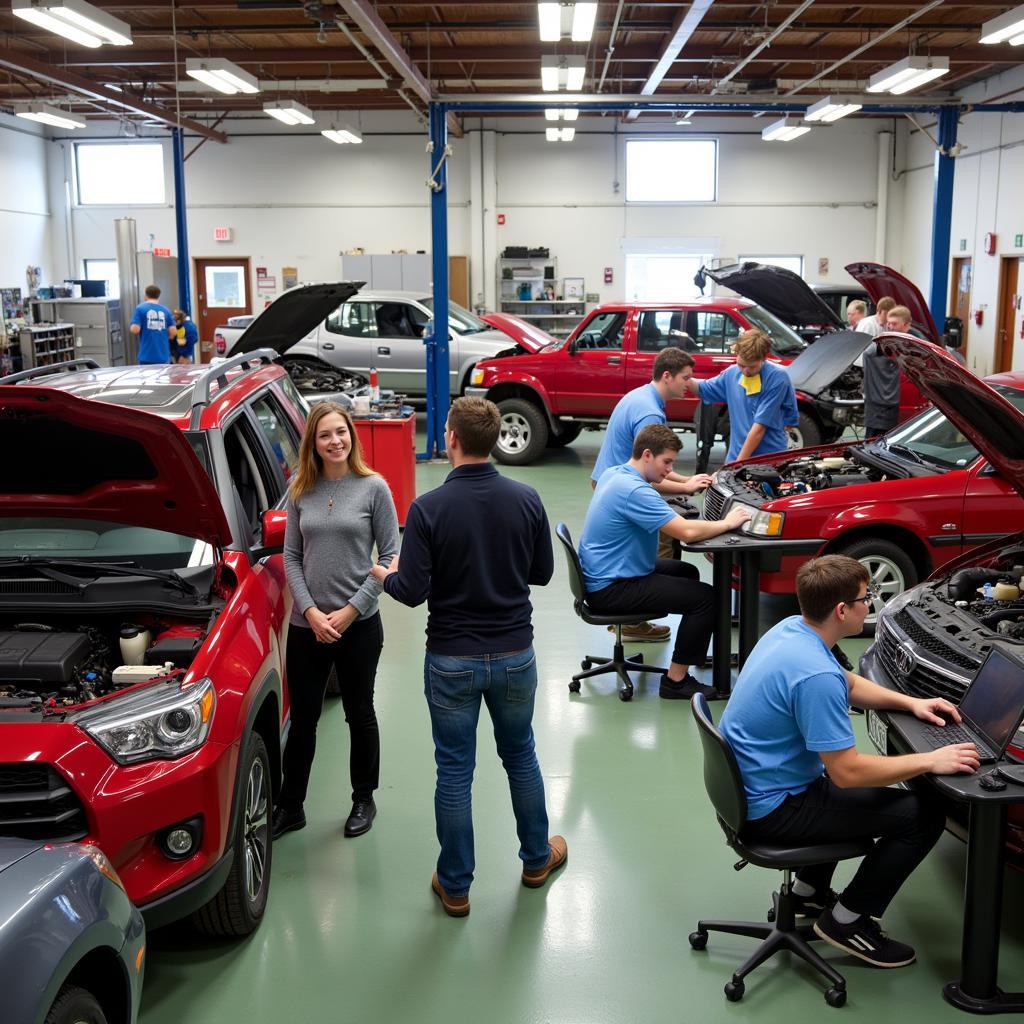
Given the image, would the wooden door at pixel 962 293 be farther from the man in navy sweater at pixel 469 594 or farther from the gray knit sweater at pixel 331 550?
the man in navy sweater at pixel 469 594

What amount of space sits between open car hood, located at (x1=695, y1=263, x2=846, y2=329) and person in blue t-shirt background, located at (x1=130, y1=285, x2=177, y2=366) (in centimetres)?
815

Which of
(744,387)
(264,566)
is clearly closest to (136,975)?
(264,566)

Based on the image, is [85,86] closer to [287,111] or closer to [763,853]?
[287,111]

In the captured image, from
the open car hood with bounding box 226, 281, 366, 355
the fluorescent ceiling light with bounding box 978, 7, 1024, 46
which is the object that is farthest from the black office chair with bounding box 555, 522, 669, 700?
the fluorescent ceiling light with bounding box 978, 7, 1024, 46

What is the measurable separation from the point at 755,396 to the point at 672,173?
15563mm

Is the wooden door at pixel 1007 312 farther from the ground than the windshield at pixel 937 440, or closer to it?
farther from the ground

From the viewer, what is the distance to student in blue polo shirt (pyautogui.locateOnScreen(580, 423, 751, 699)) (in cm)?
522

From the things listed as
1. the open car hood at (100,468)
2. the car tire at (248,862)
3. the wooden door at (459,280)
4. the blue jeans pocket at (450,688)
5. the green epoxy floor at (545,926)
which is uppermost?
the wooden door at (459,280)

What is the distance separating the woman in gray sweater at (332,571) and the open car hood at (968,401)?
6.62 feet

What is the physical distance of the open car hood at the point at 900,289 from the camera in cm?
924

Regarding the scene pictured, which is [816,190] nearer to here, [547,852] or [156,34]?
[156,34]

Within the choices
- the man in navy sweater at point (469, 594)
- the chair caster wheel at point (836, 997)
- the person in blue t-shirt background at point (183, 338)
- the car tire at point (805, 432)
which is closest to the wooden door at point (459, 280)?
the person in blue t-shirt background at point (183, 338)

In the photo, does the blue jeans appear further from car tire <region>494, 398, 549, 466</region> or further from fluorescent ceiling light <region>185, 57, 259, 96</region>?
fluorescent ceiling light <region>185, 57, 259, 96</region>

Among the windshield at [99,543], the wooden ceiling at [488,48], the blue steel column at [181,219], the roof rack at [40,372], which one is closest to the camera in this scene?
the windshield at [99,543]
